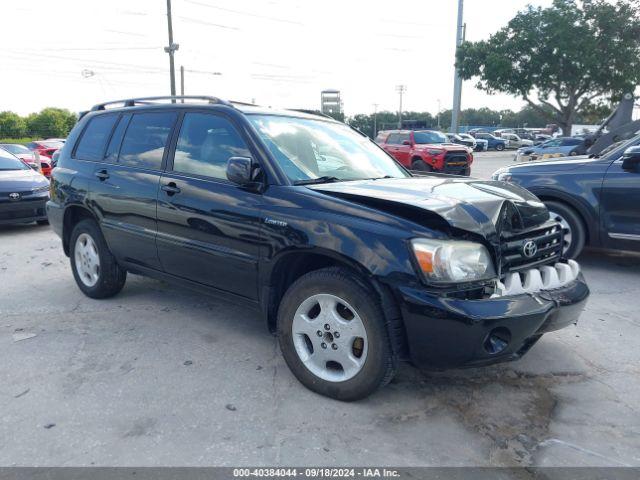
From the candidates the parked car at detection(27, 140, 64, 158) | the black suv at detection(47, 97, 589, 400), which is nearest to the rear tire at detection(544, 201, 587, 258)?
the black suv at detection(47, 97, 589, 400)

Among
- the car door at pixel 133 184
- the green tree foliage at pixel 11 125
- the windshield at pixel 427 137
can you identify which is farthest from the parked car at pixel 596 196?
the green tree foliage at pixel 11 125

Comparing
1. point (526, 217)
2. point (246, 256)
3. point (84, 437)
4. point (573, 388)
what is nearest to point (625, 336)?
point (573, 388)

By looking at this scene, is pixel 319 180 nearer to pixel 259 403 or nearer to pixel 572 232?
pixel 259 403

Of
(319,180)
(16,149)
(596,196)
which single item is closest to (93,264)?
(319,180)

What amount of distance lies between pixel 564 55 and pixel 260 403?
94.8 ft

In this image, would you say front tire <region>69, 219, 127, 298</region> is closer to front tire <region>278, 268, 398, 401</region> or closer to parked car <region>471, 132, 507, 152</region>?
front tire <region>278, 268, 398, 401</region>

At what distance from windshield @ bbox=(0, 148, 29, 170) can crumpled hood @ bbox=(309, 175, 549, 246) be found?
8.24 m

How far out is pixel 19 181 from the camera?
9.01 m

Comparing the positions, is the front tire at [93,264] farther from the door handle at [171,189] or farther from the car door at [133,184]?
the door handle at [171,189]

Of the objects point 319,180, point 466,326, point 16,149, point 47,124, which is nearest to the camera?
point 466,326

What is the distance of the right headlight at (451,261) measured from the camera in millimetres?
2781

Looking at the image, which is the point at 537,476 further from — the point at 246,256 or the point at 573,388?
the point at 246,256

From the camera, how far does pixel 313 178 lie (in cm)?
362

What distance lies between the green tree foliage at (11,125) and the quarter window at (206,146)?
5441 centimetres
